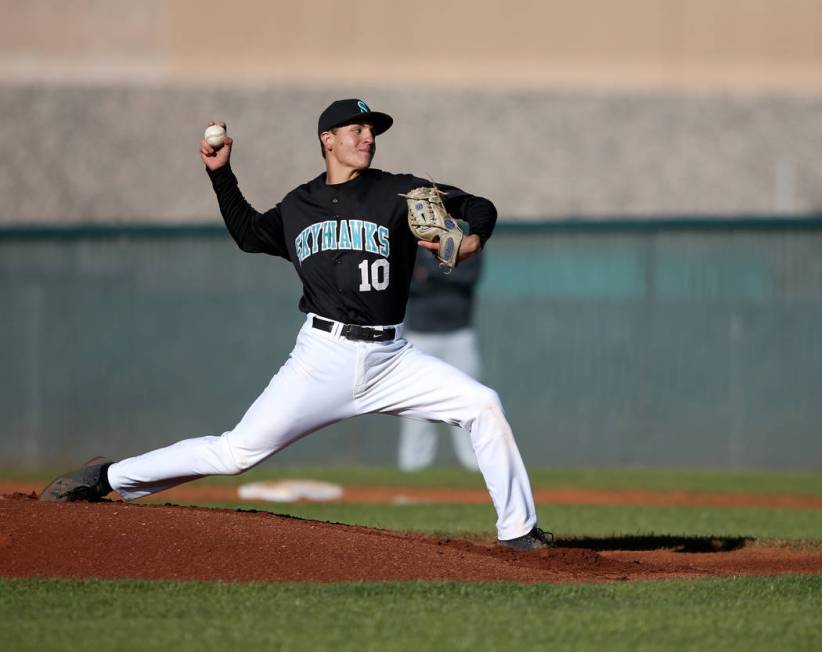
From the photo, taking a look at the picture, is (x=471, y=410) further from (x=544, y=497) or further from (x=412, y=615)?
(x=544, y=497)

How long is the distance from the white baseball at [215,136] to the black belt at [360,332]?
0.94 metres

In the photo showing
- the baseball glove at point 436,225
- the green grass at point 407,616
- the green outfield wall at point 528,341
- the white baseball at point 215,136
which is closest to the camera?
the green grass at point 407,616

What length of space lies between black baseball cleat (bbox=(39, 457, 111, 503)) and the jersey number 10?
4.63 ft

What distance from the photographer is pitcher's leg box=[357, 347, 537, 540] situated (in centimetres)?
561

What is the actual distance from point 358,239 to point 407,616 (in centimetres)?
176

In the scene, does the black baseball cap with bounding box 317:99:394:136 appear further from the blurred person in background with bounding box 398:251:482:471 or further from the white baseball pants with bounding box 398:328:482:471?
the white baseball pants with bounding box 398:328:482:471

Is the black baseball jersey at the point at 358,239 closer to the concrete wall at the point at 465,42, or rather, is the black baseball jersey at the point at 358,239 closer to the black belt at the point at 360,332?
the black belt at the point at 360,332

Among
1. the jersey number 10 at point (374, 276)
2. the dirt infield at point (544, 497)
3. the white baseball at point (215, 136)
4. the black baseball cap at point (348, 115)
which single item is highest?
the black baseball cap at point (348, 115)

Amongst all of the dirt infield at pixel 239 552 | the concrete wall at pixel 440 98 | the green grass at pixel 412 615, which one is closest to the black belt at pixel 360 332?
the dirt infield at pixel 239 552

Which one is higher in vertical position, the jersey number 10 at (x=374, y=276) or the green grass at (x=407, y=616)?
the jersey number 10 at (x=374, y=276)

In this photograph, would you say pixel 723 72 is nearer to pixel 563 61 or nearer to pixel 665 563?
pixel 563 61

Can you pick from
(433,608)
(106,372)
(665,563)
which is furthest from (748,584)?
(106,372)

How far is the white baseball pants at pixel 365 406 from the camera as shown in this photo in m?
5.62

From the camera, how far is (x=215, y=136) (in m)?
6.00
